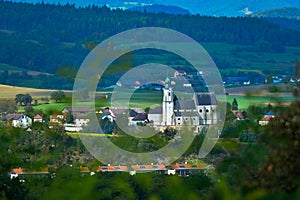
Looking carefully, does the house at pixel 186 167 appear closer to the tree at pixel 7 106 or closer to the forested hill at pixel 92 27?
the tree at pixel 7 106

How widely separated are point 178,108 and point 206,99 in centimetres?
405

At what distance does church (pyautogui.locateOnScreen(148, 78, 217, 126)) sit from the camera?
50344mm

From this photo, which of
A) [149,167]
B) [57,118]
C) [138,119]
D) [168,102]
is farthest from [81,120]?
[168,102]

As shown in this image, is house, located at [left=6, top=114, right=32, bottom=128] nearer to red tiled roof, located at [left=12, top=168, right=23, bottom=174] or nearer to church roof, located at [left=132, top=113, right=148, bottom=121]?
red tiled roof, located at [left=12, top=168, right=23, bottom=174]

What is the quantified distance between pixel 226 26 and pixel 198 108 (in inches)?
2409

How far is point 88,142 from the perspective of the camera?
27.6 m

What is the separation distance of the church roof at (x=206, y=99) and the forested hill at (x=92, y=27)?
95.8ft

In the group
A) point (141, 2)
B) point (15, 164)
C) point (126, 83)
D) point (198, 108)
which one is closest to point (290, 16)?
point (141, 2)

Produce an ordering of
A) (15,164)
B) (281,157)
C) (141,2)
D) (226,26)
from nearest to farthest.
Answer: (281,157) < (15,164) < (226,26) < (141,2)

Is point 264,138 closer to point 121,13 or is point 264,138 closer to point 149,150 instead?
point 149,150

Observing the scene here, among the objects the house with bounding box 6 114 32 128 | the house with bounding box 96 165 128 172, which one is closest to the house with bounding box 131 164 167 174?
the house with bounding box 96 165 128 172

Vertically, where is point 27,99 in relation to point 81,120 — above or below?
above

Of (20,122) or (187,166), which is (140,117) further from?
(187,166)

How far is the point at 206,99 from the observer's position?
176ft
